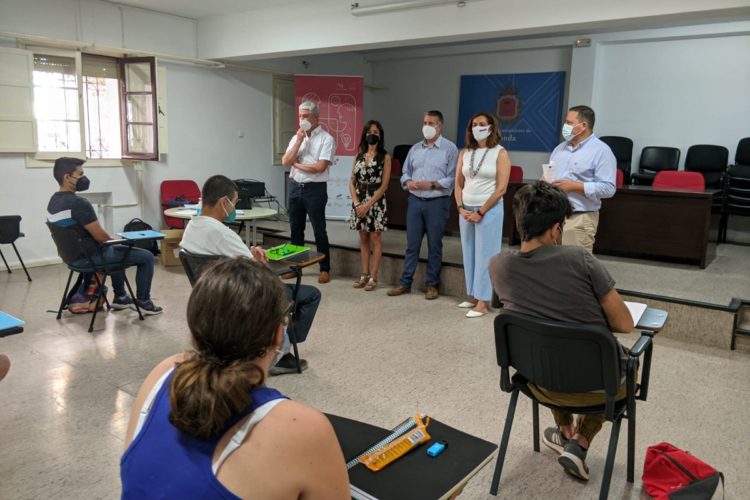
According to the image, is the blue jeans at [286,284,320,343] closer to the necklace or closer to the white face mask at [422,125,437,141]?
the necklace

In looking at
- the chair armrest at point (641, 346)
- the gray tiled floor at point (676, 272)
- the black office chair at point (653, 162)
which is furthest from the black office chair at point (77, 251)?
the black office chair at point (653, 162)

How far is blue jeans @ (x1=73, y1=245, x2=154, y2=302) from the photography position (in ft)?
13.3

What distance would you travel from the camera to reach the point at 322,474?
93cm

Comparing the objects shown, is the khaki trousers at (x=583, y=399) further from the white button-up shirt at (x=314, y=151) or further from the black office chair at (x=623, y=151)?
the black office chair at (x=623, y=151)

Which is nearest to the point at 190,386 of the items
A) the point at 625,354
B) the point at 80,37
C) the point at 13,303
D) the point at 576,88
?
the point at 625,354

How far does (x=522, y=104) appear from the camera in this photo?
27.4 ft

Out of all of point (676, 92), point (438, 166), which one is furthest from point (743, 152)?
point (438, 166)

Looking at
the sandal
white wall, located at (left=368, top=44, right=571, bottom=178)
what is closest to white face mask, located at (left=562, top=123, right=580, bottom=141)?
the sandal

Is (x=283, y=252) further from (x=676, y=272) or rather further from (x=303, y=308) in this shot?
(x=676, y=272)

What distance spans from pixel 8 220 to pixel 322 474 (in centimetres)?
481

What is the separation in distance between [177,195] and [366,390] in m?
4.61

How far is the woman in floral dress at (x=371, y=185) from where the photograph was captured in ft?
16.0

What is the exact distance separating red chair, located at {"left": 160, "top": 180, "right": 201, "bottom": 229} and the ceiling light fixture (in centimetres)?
290

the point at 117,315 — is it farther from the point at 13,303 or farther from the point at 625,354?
the point at 625,354
